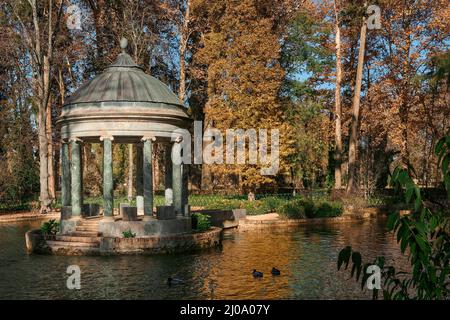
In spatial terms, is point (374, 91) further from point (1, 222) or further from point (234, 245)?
point (1, 222)

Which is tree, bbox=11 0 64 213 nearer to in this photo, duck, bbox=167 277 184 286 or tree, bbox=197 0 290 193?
tree, bbox=197 0 290 193

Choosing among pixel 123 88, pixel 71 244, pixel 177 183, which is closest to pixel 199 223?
pixel 177 183

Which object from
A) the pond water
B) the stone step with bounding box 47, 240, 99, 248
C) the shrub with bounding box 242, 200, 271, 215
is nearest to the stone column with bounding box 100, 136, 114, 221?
the stone step with bounding box 47, 240, 99, 248

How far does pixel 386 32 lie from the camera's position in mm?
38438

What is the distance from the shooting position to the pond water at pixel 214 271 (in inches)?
476

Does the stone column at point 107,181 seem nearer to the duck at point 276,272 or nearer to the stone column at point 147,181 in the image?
the stone column at point 147,181

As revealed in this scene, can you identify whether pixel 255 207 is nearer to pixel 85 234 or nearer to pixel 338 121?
pixel 338 121

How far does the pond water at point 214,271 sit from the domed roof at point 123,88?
6063 mm

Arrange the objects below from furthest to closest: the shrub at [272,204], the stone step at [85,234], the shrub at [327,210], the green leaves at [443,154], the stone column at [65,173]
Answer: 1. the shrub at [272,204]
2. the shrub at [327,210]
3. the stone column at [65,173]
4. the stone step at [85,234]
5. the green leaves at [443,154]

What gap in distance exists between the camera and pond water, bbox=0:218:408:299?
12.1 metres

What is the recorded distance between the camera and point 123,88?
20094 mm

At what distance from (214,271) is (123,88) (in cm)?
878

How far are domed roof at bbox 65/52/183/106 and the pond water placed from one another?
6.06 m

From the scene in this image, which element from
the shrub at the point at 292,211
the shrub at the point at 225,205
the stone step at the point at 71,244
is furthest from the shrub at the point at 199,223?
the shrub at the point at 225,205
